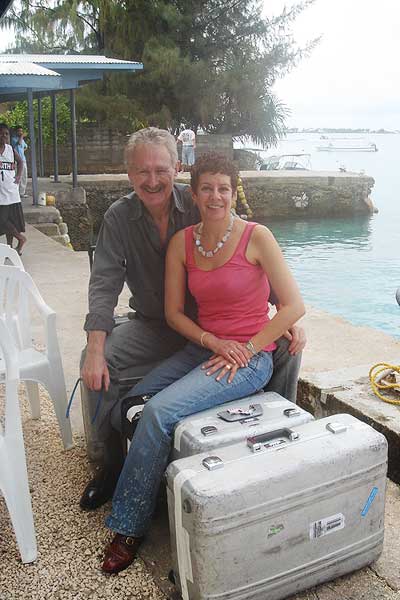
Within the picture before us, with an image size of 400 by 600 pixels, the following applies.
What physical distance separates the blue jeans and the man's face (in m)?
0.67

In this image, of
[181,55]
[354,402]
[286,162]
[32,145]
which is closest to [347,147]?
[286,162]

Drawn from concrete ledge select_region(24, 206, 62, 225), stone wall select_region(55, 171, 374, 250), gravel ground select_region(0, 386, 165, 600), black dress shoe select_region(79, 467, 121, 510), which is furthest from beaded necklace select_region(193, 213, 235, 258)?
stone wall select_region(55, 171, 374, 250)

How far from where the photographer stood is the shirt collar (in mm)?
2424

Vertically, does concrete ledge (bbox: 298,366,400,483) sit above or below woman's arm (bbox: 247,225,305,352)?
below

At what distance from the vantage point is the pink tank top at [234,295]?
7.21ft

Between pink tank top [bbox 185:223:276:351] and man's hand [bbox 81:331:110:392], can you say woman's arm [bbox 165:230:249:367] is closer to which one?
pink tank top [bbox 185:223:276:351]

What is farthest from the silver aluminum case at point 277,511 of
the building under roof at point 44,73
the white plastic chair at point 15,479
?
the building under roof at point 44,73

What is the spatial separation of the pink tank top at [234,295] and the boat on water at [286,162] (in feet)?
92.0

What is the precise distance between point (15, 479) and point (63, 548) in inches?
11.6

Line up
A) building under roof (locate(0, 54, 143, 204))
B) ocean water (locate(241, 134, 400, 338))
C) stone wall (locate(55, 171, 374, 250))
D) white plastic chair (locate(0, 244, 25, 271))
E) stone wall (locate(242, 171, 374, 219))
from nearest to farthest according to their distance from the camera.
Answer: white plastic chair (locate(0, 244, 25, 271)), building under roof (locate(0, 54, 143, 204)), ocean water (locate(241, 134, 400, 338)), stone wall (locate(55, 171, 374, 250)), stone wall (locate(242, 171, 374, 219))

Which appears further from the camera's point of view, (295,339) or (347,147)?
(347,147)

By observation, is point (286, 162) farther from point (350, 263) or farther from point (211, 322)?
point (211, 322)

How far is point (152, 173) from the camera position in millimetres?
2320

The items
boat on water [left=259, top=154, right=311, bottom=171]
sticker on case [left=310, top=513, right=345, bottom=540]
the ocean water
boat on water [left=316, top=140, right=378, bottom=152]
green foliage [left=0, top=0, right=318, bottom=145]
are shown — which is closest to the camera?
sticker on case [left=310, top=513, right=345, bottom=540]
